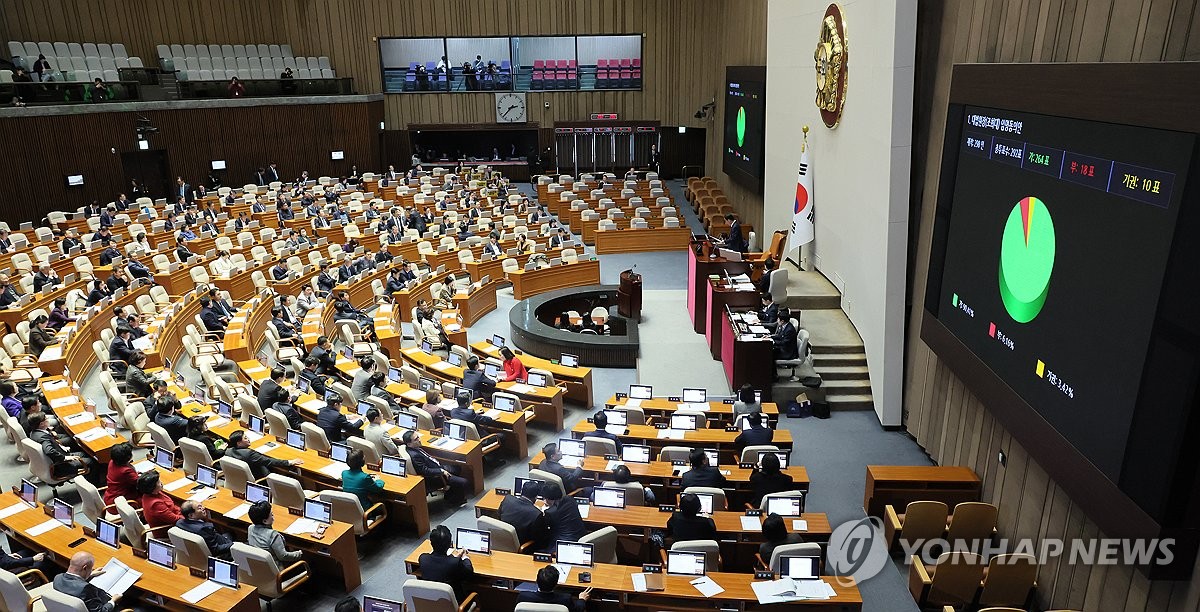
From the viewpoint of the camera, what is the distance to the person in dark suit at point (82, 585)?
592cm

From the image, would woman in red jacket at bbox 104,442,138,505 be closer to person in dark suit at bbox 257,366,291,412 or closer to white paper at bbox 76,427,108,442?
white paper at bbox 76,427,108,442

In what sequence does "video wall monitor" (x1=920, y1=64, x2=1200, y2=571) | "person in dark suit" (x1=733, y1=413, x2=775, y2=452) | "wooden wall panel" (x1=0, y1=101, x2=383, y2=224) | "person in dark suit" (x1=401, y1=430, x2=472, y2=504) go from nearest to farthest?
"video wall monitor" (x1=920, y1=64, x2=1200, y2=571)
"person in dark suit" (x1=401, y1=430, x2=472, y2=504)
"person in dark suit" (x1=733, y1=413, x2=775, y2=452)
"wooden wall panel" (x1=0, y1=101, x2=383, y2=224)

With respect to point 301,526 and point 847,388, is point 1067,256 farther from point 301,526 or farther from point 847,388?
point 301,526

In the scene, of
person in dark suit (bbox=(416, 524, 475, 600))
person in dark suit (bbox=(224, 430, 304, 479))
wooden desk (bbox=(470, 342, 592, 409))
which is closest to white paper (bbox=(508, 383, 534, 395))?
wooden desk (bbox=(470, 342, 592, 409))

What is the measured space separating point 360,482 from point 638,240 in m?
13.9

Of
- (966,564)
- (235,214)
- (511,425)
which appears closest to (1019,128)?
(966,564)

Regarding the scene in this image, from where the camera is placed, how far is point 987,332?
24.9 ft

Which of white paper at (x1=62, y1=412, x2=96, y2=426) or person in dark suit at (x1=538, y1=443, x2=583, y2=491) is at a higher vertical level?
white paper at (x1=62, y1=412, x2=96, y2=426)

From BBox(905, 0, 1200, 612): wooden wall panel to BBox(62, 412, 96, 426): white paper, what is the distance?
1001cm

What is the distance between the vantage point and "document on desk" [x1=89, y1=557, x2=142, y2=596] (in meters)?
6.27

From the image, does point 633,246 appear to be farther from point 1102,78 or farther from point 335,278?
point 1102,78

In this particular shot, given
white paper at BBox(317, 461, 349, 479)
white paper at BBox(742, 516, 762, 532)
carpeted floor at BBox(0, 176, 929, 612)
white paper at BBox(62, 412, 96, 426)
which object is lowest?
carpeted floor at BBox(0, 176, 929, 612)

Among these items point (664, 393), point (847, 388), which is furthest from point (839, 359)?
point (664, 393)

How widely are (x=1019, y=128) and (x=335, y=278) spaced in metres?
13.3
